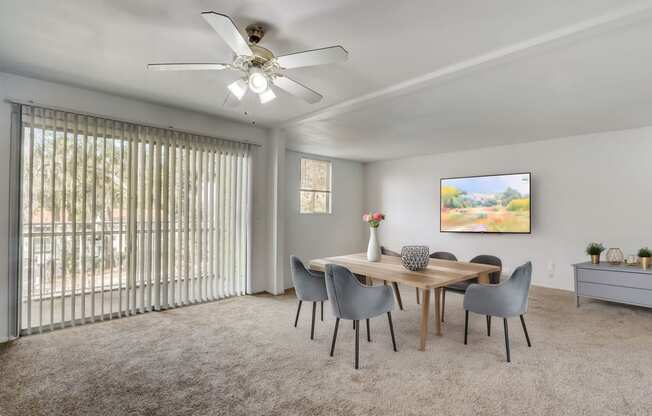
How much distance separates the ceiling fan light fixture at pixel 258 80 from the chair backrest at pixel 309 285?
162 cm

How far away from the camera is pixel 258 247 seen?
4.82m

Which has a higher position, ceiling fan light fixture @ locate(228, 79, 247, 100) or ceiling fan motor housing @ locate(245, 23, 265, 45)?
ceiling fan motor housing @ locate(245, 23, 265, 45)

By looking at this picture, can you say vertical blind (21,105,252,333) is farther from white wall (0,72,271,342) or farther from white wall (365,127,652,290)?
white wall (365,127,652,290)

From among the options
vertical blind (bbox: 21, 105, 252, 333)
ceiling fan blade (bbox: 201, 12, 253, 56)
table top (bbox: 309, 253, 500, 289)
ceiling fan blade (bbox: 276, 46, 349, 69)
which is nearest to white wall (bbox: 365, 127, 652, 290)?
table top (bbox: 309, 253, 500, 289)

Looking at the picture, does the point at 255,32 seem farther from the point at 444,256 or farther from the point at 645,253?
the point at 645,253

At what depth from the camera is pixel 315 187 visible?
6.30 m

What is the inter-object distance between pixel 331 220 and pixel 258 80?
173 inches

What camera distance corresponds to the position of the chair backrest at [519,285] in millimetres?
2660

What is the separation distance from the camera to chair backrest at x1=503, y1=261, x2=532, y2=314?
2660 mm

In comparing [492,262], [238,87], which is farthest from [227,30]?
[492,262]

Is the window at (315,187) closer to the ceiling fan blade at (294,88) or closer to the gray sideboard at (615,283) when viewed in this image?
the ceiling fan blade at (294,88)

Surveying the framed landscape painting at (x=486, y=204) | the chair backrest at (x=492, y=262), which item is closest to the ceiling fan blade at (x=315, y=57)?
the chair backrest at (x=492, y=262)

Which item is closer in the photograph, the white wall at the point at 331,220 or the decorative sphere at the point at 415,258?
the decorative sphere at the point at 415,258

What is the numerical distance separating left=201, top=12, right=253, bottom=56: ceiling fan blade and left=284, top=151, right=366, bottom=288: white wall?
12.4 feet
